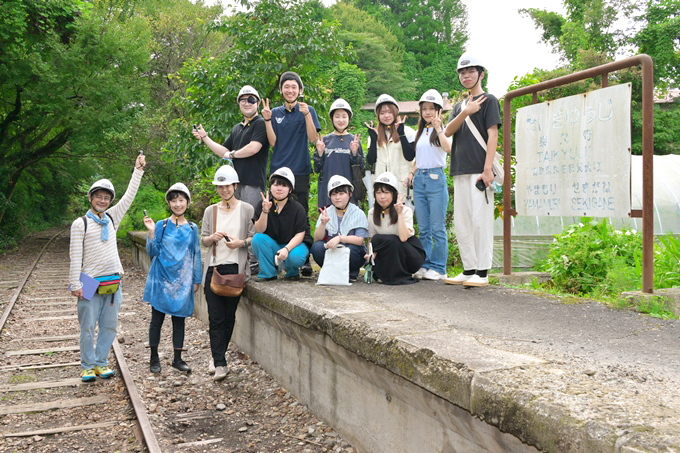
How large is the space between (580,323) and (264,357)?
3006 mm

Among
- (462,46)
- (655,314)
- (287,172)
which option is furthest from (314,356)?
(462,46)

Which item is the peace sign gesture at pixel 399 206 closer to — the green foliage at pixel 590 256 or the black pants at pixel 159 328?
the green foliage at pixel 590 256

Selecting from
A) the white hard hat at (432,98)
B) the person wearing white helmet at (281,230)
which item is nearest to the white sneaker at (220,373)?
the person wearing white helmet at (281,230)

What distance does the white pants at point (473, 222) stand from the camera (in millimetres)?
5168

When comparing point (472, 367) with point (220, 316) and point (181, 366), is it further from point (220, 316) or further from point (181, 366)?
point (181, 366)

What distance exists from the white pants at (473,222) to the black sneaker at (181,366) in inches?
118

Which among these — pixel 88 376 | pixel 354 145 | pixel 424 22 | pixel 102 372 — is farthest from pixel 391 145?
pixel 424 22

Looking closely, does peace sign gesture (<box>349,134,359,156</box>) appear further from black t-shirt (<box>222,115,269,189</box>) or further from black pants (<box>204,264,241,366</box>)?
black pants (<box>204,264,241,366</box>)

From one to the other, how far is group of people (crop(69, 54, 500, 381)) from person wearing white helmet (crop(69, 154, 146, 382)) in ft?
0.03

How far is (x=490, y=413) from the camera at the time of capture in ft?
7.36

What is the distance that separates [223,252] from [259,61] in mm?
4921

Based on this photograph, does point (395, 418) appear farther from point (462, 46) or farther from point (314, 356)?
point (462, 46)

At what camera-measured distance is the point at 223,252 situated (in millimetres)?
5543

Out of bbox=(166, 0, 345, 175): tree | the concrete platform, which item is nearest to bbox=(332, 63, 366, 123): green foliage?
bbox=(166, 0, 345, 175): tree
